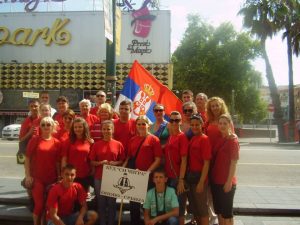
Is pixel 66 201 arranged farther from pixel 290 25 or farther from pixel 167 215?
pixel 290 25

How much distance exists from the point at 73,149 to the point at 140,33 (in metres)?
18.9

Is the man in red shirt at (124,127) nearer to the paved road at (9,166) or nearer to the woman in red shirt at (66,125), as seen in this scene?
the woman in red shirt at (66,125)

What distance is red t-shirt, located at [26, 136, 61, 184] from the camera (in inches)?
216

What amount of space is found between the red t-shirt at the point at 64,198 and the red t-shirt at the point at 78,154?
0.36 m

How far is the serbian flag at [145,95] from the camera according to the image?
7371 millimetres

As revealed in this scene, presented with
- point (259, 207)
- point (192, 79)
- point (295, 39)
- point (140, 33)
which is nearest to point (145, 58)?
point (140, 33)

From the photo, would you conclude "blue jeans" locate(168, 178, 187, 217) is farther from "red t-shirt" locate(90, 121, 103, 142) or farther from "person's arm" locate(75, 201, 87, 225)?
"red t-shirt" locate(90, 121, 103, 142)

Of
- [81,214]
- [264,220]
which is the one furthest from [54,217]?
[264,220]

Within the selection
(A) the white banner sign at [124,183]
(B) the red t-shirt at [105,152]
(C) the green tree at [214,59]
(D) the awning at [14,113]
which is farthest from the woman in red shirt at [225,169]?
(C) the green tree at [214,59]

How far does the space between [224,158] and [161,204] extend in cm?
101

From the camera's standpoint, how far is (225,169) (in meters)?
5.15

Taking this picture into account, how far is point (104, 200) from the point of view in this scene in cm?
555

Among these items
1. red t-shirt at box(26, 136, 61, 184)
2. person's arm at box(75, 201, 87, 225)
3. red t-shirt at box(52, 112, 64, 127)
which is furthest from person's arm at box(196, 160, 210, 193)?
red t-shirt at box(52, 112, 64, 127)

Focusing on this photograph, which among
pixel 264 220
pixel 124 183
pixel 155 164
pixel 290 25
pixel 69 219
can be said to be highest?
pixel 290 25
